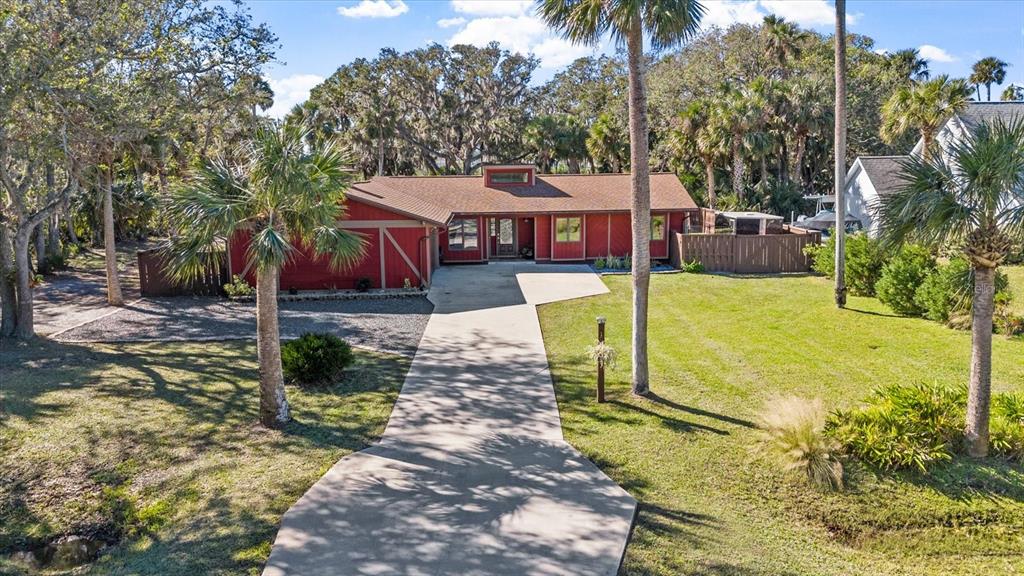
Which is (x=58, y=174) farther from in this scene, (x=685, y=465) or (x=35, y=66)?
(x=685, y=465)

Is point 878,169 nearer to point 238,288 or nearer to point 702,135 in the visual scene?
point 702,135

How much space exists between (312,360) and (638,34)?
24.6ft

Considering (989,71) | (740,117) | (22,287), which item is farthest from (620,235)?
(989,71)

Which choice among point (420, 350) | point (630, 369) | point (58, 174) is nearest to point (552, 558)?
point (630, 369)

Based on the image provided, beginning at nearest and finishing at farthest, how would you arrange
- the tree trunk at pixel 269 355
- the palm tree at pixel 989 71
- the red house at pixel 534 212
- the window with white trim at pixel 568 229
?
the tree trunk at pixel 269 355 → the red house at pixel 534 212 → the window with white trim at pixel 568 229 → the palm tree at pixel 989 71

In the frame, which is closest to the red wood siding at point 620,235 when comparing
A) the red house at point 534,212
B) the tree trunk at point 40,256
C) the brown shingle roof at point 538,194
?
the red house at point 534,212

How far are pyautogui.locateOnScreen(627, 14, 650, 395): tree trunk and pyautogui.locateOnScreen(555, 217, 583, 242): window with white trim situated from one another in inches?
630

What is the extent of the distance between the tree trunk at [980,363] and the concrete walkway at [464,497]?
461cm

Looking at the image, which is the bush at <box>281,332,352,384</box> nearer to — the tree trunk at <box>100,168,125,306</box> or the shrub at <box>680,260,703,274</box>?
the tree trunk at <box>100,168,125,306</box>

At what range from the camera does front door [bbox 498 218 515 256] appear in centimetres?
2780

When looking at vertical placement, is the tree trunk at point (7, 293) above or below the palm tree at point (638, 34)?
below

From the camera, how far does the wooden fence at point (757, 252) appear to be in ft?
78.1

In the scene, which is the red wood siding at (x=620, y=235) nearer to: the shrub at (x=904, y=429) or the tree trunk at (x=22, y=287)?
the shrub at (x=904, y=429)

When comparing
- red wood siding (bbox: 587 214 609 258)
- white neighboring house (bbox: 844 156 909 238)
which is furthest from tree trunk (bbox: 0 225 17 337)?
white neighboring house (bbox: 844 156 909 238)
